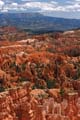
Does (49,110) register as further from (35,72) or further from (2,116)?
(35,72)

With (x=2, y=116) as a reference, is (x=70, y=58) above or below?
below

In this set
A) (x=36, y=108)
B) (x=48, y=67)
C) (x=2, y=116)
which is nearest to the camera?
(x=2, y=116)

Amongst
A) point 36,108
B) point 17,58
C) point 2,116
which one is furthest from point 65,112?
point 17,58

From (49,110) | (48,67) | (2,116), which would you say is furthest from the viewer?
(48,67)

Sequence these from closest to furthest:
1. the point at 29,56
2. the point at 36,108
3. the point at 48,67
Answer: the point at 36,108
the point at 48,67
the point at 29,56

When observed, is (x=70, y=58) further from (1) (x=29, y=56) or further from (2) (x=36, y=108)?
(2) (x=36, y=108)

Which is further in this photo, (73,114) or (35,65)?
(35,65)

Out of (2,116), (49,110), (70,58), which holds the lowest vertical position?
(70,58)

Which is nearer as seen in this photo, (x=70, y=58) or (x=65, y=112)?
(x=65, y=112)

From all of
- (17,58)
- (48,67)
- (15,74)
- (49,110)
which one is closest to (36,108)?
(49,110)
